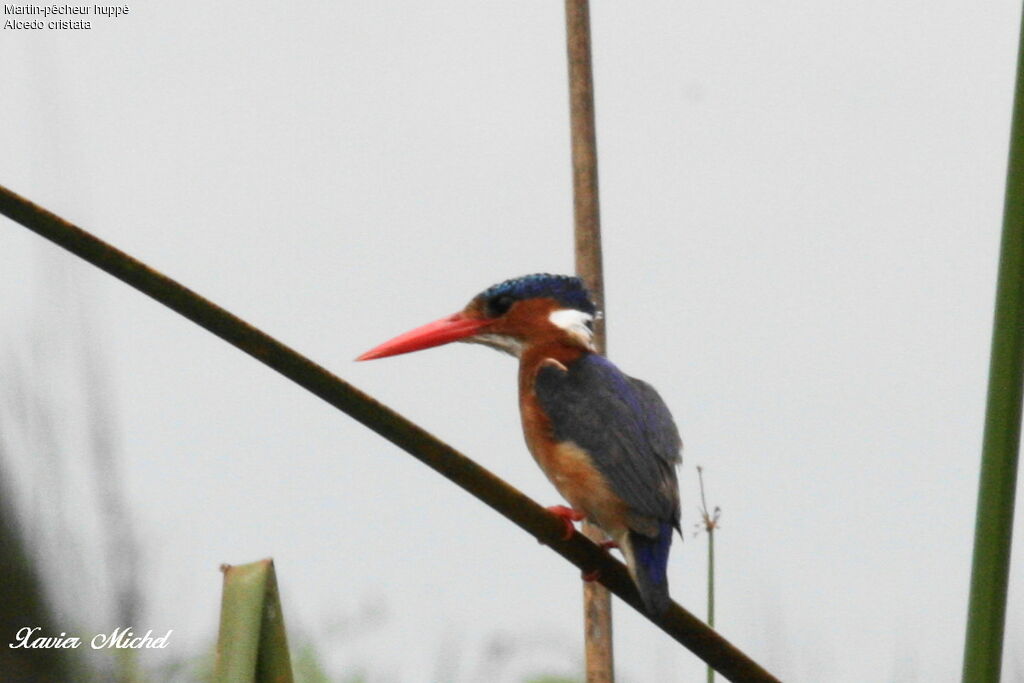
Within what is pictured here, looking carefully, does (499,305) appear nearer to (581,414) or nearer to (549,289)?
(549,289)

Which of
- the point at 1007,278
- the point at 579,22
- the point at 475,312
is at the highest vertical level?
the point at 579,22

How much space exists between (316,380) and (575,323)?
140 centimetres

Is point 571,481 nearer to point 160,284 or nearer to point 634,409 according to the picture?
point 634,409

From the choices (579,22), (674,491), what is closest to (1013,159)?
(579,22)

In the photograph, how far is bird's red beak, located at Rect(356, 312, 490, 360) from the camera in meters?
1.71

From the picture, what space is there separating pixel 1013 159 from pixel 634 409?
109 cm

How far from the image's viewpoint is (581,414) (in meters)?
1.66

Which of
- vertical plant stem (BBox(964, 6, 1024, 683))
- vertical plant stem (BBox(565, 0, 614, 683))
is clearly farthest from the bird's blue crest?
vertical plant stem (BBox(964, 6, 1024, 683))

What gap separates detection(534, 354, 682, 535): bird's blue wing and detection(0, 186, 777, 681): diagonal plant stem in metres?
0.65

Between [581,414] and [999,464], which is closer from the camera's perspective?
[999,464]

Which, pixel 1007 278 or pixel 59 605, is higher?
pixel 1007 278

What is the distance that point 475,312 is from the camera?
1963 millimetres

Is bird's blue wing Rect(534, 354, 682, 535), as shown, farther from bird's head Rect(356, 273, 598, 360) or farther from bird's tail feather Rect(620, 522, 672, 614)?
bird's head Rect(356, 273, 598, 360)

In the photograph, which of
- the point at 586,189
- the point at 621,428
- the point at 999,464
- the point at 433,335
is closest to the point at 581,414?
Result: the point at 621,428
